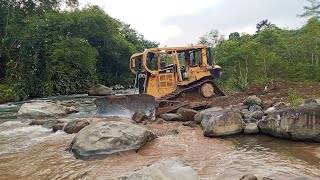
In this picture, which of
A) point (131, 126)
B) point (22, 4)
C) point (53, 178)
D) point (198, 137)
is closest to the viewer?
point (53, 178)

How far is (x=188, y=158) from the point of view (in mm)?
6227

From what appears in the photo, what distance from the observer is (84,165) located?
19.9 feet

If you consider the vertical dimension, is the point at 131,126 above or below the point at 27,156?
above

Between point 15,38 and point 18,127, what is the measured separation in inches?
711

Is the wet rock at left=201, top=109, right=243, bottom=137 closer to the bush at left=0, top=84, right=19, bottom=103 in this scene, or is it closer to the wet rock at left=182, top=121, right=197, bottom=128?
the wet rock at left=182, top=121, right=197, bottom=128

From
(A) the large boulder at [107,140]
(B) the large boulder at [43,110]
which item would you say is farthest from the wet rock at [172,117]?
(B) the large boulder at [43,110]

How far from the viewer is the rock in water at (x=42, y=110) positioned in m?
14.0

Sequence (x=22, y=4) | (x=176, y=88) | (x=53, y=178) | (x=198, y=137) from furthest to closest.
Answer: (x=22, y=4)
(x=176, y=88)
(x=198, y=137)
(x=53, y=178)

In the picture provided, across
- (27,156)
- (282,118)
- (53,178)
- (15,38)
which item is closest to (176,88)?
(282,118)

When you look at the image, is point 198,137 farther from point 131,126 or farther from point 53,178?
point 53,178

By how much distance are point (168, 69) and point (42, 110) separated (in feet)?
18.6

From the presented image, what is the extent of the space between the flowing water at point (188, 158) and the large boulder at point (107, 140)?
199mm

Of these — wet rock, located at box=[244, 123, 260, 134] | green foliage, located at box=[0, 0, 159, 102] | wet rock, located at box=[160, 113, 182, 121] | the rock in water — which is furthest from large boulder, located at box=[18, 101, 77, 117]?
green foliage, located at box=[0, 0, 159, 102]

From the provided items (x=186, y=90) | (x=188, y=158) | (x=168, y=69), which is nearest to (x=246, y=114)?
(x=188, y=158)
